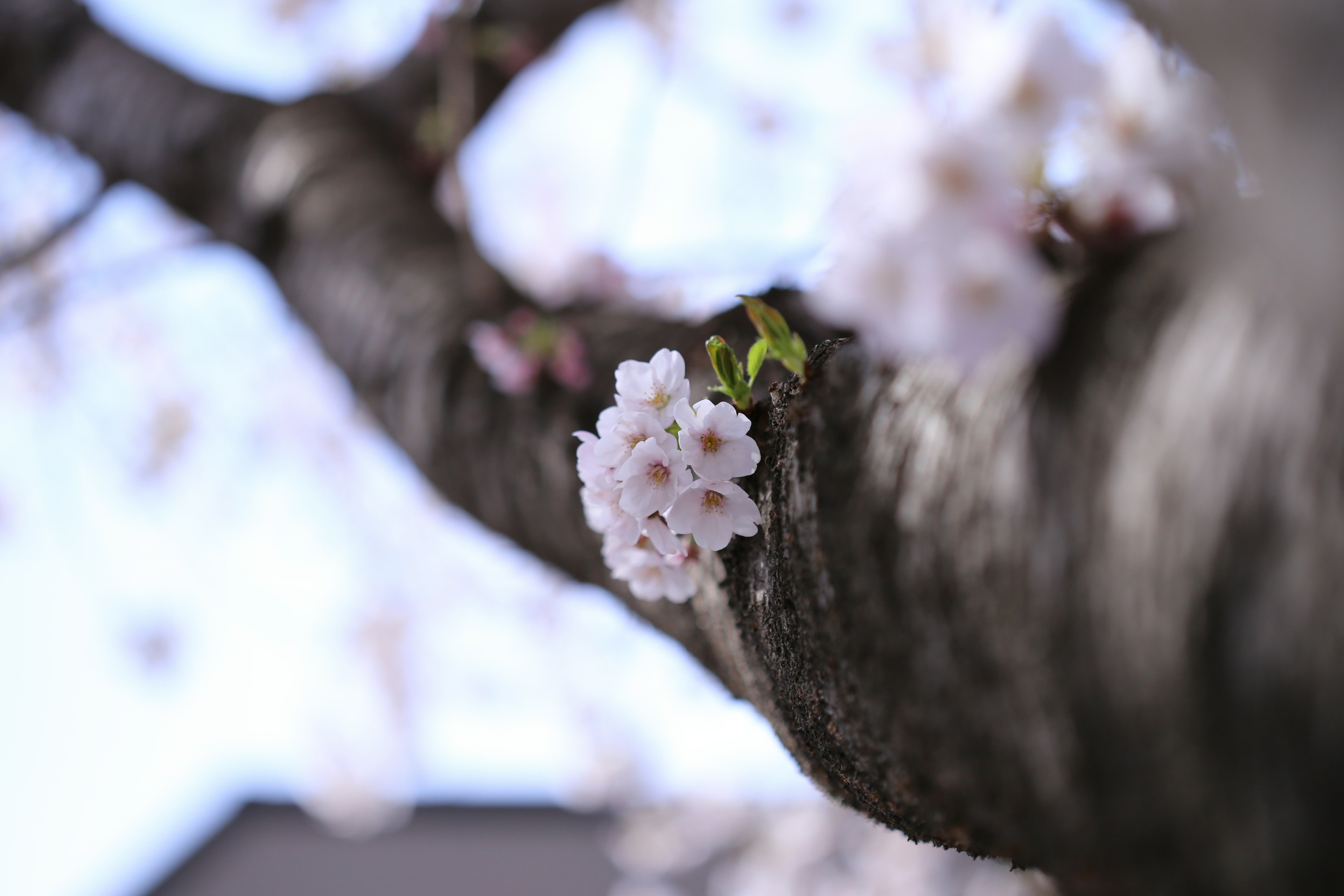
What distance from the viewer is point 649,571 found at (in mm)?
711

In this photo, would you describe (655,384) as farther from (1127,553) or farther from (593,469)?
(1127,553)

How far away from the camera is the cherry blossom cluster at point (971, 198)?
1.04 feet

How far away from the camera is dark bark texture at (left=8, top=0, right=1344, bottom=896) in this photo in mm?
271

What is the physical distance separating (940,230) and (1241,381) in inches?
5.2

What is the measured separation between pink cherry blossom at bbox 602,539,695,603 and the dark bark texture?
13 cm

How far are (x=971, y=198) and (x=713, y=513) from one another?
32cm

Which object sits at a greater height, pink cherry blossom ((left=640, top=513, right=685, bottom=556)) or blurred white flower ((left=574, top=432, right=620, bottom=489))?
blurred white flower ((left=574, top=432, right=620, bottom=489))

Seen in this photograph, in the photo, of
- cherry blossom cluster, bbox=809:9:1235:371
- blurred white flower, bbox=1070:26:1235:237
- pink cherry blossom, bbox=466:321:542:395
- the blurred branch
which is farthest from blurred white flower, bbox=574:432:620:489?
the blurred branch

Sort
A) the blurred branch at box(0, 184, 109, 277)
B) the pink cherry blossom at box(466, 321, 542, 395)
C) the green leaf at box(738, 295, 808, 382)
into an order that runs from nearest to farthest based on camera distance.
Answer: the green leaf at box(738, 295, 808, 382), the pink cherry blossom at box(466, 321, 542, 395), the blurred branch at box(0, 184, 109, 277)

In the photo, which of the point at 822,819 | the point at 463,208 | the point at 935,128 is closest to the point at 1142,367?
the point at 935,128

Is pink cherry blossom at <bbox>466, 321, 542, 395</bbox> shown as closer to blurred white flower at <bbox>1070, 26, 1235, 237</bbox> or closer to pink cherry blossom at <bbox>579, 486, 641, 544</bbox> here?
pink cherry blossom at <bbox>579, 486, 641, 544</bbox>

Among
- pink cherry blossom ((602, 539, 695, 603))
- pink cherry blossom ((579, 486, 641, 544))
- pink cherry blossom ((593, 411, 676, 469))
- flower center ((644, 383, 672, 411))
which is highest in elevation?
flower center ((644, 383, 672, 411))

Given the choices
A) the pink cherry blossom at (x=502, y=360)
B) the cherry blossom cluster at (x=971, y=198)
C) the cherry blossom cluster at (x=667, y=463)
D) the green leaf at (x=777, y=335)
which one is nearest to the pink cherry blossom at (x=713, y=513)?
the cherry blossom cluster at (x=667, y=463)

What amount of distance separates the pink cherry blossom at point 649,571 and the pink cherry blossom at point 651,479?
0.10m
